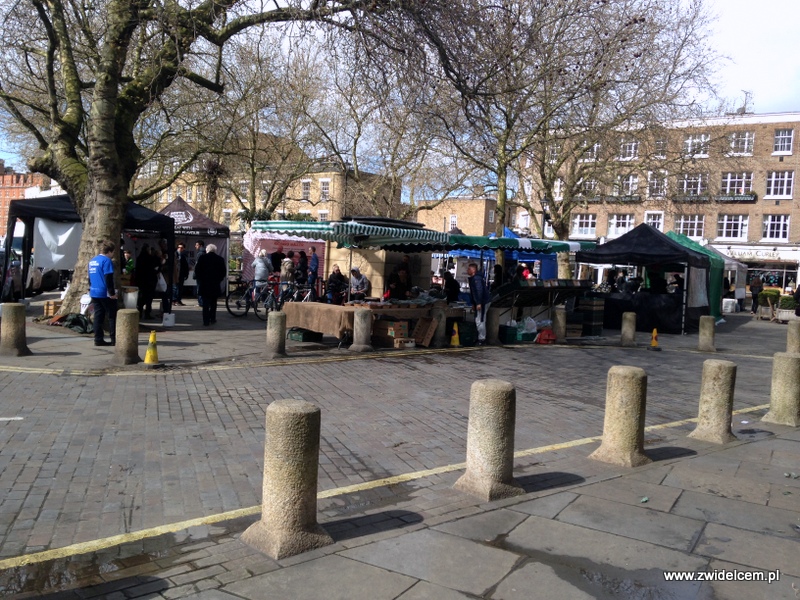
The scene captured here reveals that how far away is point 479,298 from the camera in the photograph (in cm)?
1491

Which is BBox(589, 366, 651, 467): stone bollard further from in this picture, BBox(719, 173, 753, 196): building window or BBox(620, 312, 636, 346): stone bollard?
BBox(719, 173, 753, 196): building window

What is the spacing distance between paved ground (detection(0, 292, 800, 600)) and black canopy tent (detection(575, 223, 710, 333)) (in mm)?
10348

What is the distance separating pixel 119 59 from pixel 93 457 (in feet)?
33.6

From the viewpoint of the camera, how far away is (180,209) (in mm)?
25234

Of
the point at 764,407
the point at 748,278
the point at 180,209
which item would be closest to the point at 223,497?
the point at 764,407

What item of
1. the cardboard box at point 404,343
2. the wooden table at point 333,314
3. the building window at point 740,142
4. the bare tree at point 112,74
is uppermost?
the building window at point 740,142

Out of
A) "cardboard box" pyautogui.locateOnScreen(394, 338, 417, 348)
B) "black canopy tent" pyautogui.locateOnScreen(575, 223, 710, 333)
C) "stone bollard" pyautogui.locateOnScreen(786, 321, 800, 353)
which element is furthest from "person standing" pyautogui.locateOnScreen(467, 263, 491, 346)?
"black canopy tent" pyautogui.locateOnScreen(575, 223, 710, 333)

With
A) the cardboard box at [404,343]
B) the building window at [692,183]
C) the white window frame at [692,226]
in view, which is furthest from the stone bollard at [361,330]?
the white window frame at [692,226]

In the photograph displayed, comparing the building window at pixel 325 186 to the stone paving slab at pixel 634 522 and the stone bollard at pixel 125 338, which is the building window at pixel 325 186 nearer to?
the stone bollard at pixel 125 338

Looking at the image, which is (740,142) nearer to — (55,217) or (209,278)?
(209,278)

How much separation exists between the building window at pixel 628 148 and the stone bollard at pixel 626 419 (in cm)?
2205

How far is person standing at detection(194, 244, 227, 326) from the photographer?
15.8 m

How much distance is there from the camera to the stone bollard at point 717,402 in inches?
291

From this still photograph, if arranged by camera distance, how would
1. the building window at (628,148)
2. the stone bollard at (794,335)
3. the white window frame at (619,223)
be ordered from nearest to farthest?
the stone bollard at (794,335) < the building window at (628,148) < the white window frame at (619,223)
